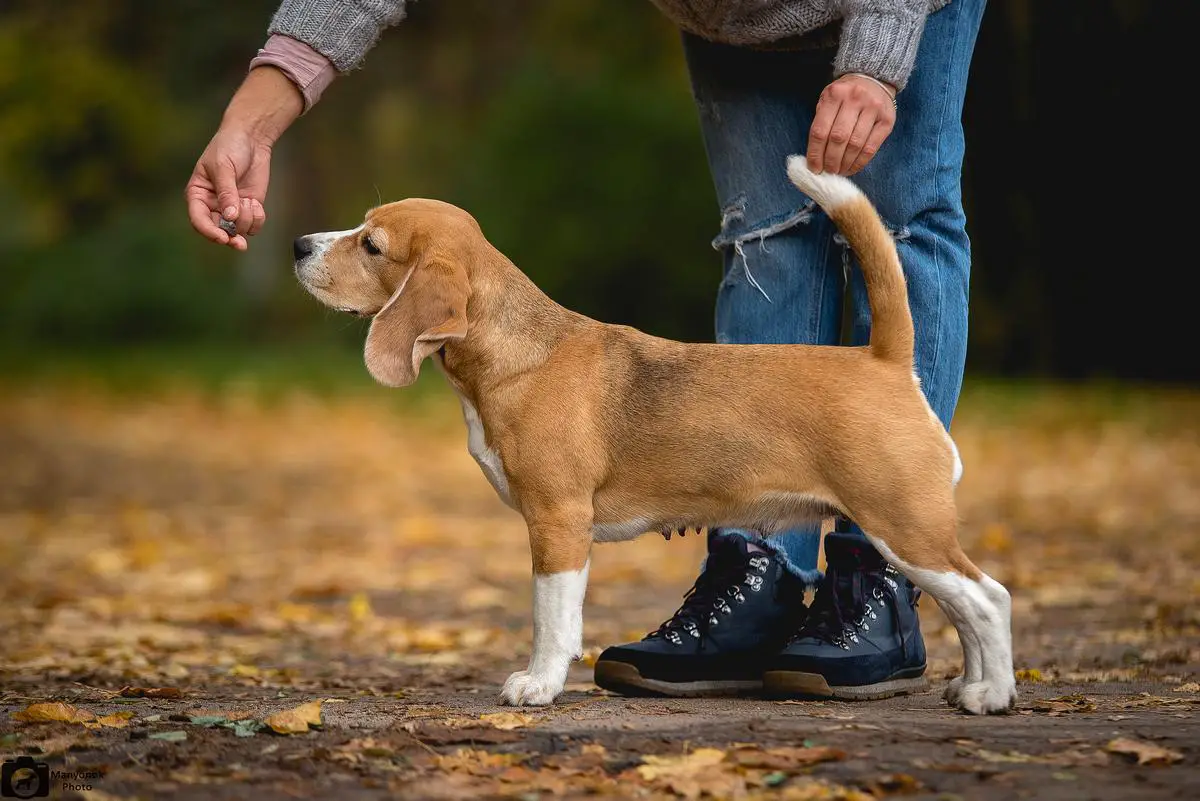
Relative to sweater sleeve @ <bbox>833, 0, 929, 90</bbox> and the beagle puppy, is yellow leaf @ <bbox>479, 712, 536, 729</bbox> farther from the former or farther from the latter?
sweater sleeve @ <bbox>833, 0, 929, 90</bbox>

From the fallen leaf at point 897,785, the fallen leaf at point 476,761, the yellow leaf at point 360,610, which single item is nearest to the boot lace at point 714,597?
the fallen leaf at point 476,761

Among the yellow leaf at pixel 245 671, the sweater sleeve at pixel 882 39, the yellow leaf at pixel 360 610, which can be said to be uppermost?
the sweater sleeve at pixel 882 39

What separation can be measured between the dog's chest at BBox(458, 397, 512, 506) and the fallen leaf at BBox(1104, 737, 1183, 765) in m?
1.57

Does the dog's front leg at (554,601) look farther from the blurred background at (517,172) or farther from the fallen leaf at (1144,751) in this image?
the blurred background at (517,172)

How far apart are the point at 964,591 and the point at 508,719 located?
1125 mm

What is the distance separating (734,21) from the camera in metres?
3.84

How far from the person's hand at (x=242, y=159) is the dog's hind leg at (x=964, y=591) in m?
1.85

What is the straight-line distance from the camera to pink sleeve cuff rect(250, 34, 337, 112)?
384 cm

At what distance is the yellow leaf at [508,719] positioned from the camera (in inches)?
126

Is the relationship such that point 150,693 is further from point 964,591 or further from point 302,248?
point 964,591

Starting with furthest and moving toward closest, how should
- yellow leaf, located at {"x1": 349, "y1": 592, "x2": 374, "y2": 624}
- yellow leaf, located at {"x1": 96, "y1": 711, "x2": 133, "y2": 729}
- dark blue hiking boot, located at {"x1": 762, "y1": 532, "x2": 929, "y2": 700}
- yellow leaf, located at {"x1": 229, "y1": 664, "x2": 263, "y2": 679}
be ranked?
yellow leaf, located at {"x1": 349, "y1": 592, "x2": 374, "y2": 624}, yellow leaf, located at {"x1": 229, "y1": 664, "x2": 263, "y2": 679}, dark blue hiking boot, located at {"x1": 762, "y1": 532, "x2": 929, "y2": 700}, yellow leaf, located at {"x1": 96, "y1": 711, "x2": 133, "y2": 729}

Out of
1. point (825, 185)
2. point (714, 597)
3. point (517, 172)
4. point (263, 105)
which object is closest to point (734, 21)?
point (825, 185)

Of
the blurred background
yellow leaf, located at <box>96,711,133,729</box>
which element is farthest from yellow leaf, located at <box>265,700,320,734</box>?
the blurred background

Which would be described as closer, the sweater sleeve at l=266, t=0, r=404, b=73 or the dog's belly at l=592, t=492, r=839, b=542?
the dog's belly at l=592, t=492, r=839, b=542
